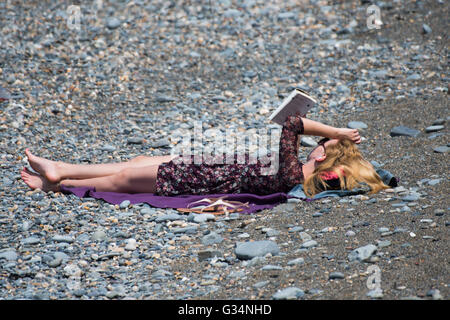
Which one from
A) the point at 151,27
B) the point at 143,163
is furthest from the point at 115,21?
the point at 143,163

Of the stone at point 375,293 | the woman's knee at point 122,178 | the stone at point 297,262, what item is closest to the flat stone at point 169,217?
the woman's knee at point 122,178

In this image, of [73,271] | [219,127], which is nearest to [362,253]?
[73,271]

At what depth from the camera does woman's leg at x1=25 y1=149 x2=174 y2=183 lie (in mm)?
6137

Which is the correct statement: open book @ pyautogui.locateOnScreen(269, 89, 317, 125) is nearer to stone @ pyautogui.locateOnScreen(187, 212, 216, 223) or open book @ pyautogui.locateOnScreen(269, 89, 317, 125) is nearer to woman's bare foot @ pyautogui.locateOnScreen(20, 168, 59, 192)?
stone @ pyautogui.locateOnScreen(187, 212, 216, 223)

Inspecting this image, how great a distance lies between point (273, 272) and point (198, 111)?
4549 millimetres

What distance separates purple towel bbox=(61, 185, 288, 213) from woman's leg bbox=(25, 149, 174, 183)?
148 millimetres

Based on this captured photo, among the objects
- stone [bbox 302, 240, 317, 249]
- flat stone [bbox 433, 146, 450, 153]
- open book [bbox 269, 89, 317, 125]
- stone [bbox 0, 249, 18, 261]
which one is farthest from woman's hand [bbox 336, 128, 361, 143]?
stone [bbox 0, 249, 18, 261]

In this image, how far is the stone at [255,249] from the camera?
15.8 ft

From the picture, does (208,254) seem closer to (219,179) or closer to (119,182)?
(219,179)

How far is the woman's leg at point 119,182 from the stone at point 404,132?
3204 millimetres

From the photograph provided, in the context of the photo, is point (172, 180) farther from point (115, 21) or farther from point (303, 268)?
point (115, 21)

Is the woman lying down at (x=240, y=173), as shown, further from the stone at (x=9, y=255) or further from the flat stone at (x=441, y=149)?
the stone at (x=9, y=255)

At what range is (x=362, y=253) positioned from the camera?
448cm

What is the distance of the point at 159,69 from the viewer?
9844mm
